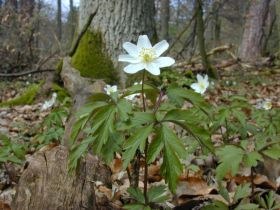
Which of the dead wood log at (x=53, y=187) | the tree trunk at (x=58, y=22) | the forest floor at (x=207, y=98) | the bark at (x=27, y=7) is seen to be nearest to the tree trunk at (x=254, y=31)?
the forest floor at (x=207, y=98)

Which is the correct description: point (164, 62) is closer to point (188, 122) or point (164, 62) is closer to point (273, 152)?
point (188, 122)

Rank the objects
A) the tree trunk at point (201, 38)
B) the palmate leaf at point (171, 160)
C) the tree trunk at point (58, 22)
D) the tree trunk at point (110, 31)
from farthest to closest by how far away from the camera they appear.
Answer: the tree trunk at point (58, 22) < the tree trunk at point (201, 38) < the tree trunk at point (110, 31) < the palmate leaf at point (171, 160)

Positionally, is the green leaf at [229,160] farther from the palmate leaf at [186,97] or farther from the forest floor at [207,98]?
the forest floor at [207,98]

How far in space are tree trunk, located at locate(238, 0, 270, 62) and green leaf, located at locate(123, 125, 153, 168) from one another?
10.7 meters

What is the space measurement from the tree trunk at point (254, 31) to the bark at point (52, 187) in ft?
34.6

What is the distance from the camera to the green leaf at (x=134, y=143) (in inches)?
58.2

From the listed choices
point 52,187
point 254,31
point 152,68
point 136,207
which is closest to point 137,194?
point 136,207

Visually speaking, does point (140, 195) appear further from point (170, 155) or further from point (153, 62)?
point (153, 62)

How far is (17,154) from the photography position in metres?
2.71

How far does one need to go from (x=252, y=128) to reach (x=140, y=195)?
1188 mm

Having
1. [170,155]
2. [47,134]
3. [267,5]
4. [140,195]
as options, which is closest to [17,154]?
[47,134]

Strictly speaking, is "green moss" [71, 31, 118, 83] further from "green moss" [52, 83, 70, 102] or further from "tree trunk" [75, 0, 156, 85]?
"green moss" [52, 83, 70, 102]

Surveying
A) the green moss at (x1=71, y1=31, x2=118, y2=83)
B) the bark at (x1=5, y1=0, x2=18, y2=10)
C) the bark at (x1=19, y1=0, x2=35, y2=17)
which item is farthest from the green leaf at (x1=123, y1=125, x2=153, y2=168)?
the bark at (x1=5, y1=0, x2=18, y2=10)

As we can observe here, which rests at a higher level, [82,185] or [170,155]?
[170,155]
